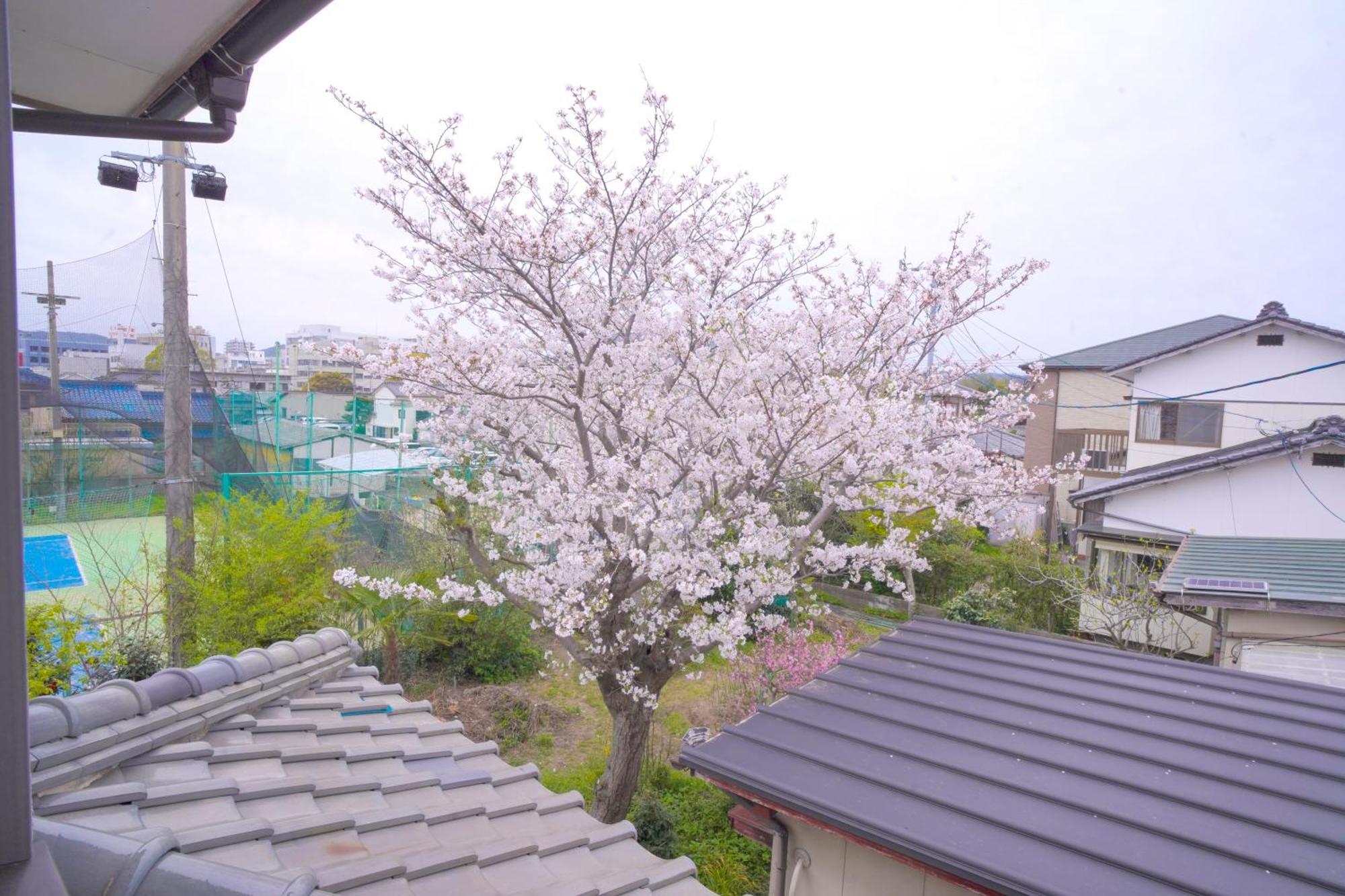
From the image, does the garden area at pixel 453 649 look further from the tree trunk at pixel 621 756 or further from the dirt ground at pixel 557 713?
the tree trunk at pixel 621 756

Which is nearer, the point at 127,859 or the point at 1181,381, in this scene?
the point at 127,859

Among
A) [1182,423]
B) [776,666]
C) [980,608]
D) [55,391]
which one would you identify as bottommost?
[980,608]

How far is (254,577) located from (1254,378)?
57.1ft

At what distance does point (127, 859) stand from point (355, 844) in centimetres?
102

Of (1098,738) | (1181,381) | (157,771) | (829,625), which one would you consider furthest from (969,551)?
(157,771)

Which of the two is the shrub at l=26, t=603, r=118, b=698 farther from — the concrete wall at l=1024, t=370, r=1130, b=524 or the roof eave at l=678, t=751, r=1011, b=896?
the concrete wall at l=1024, t=370, r=1130, b=524

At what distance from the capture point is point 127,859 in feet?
5.01

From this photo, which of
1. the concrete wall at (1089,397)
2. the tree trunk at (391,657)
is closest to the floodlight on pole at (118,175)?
the tree trunk at (391,657)

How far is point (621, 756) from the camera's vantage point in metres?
6.48

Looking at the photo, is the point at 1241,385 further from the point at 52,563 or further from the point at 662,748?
the point at 52,563

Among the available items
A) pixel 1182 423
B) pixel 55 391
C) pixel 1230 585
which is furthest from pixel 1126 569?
pixel 55 391

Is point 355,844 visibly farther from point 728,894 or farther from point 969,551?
point 969,551

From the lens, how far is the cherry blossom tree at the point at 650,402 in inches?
219

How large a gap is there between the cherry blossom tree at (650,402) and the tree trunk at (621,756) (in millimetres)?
18
